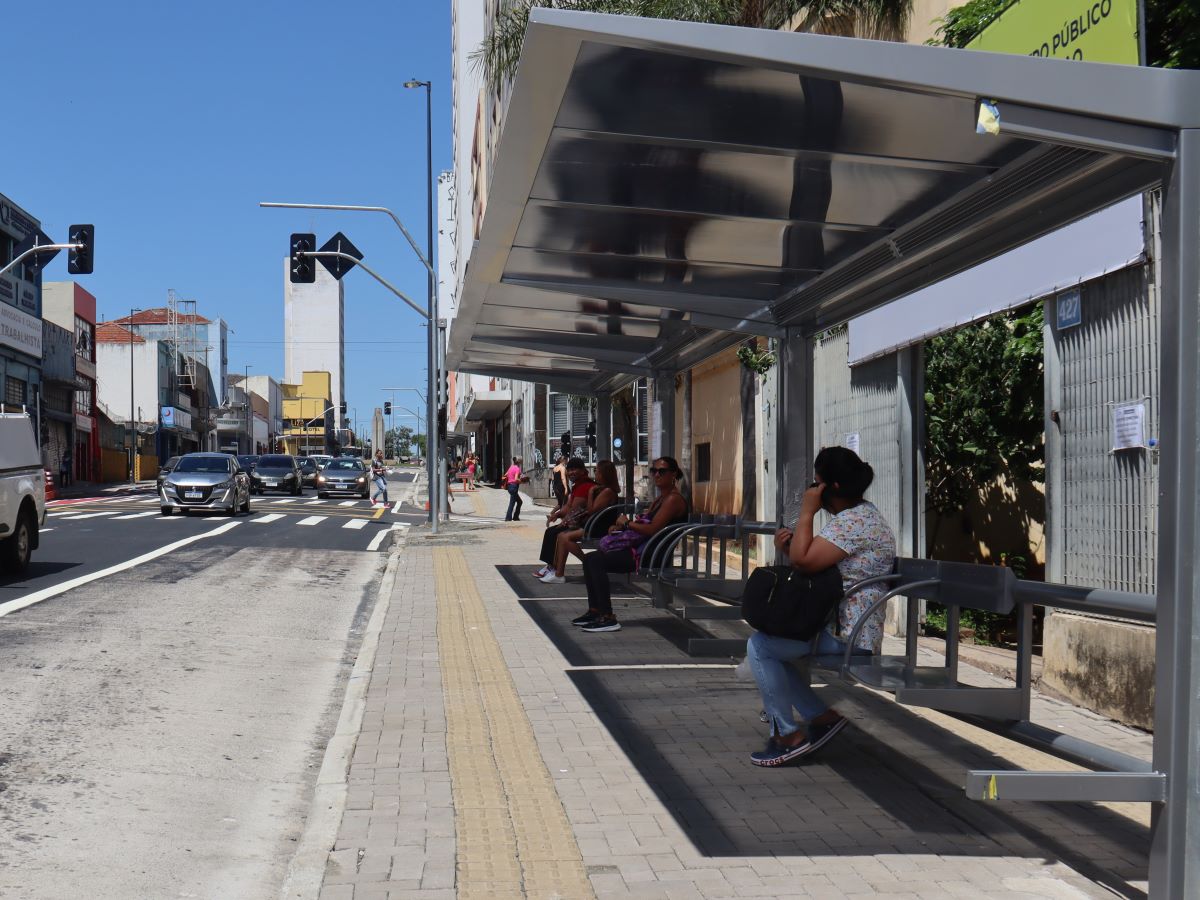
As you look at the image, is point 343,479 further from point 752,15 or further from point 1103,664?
point 1103,664

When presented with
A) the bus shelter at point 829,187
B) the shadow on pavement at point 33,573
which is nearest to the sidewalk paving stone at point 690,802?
the bus shelter at point 829,187

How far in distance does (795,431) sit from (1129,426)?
2.19 meters

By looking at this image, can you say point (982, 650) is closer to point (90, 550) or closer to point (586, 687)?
point (586, 687)

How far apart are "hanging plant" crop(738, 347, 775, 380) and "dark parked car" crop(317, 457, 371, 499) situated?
28977mm

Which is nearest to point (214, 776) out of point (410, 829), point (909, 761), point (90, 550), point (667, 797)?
point (410, 829)

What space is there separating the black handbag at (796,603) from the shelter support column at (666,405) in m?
6.98

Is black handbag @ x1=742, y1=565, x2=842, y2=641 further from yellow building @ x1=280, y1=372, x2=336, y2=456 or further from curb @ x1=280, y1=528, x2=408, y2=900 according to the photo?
yellow building @ x1=280, y1=372, x2=336, y2=456

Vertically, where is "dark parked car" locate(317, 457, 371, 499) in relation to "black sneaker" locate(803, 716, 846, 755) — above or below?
above

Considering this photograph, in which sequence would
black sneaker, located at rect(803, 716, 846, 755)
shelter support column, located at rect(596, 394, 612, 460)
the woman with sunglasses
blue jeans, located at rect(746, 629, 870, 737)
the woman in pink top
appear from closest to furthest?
blue jeans, located at rect(746, 629, 870, 737) < black sneaker, located at rect(803, 716, 846, 755) < the woman with sunglasses < shelter support column, located at rect(596, 394, 612, 460) < the woman in pink top

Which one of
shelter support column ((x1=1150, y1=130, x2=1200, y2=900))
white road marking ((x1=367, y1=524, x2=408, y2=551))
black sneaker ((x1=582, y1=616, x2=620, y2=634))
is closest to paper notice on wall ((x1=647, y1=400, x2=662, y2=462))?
black sneaker ((x1=582, y1=616, x2=620, y2=634))

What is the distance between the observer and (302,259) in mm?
25125

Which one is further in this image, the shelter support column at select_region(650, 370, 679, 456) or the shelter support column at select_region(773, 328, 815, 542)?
the shelter support column at select_region(650, 370, 679, 456)

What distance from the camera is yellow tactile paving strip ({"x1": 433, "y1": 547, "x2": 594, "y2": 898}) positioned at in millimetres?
4305

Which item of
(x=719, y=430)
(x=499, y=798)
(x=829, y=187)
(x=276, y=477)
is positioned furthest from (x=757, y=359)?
(x=276, y=477)
